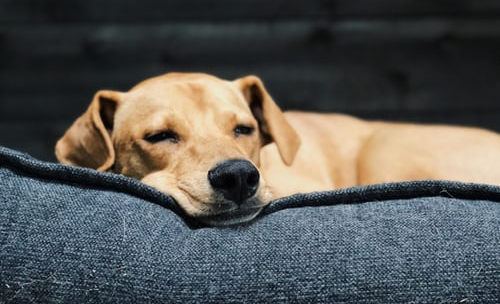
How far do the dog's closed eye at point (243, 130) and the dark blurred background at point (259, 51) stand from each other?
1633 millimetres

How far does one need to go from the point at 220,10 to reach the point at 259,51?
0.35 metres

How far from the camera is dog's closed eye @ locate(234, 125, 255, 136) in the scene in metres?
2.40

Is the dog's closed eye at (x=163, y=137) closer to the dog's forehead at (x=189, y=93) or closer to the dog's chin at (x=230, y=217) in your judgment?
the dog's forehead at (x=189, y=93)

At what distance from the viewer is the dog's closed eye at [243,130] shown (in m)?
A: 2.40

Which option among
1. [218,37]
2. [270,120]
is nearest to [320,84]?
[218,37]

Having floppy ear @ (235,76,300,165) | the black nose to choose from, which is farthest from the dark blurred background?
the black nose

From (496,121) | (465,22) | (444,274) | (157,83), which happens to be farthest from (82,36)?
(444,274)

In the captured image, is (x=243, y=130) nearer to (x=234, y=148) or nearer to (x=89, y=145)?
(x=234, y=148)

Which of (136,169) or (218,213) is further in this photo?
(136,169)

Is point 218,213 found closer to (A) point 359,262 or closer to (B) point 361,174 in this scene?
(A) point 359,262

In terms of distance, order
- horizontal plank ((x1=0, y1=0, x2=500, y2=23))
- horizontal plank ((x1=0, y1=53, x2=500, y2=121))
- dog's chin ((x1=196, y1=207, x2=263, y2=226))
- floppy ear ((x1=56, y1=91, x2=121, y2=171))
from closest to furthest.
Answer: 1. dog's chin ((x1=196, y1=207, x2=263, y2=226))
2. floppy ear ((x1=56, y1=91, x2=121, y2=171))
3. horizontal plank ((x1=0, y1=0, x2=500, y2=23))
4. horizontal plank ((x1=0, y1=53, x2=500, y2=121))

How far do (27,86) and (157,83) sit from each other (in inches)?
72.6

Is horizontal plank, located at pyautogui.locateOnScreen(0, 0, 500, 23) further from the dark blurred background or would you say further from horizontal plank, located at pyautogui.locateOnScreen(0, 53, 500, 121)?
horizontal plank, located at pyautogui.locateOnScreen(0, 53, 500, 121)

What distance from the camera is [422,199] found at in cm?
174
